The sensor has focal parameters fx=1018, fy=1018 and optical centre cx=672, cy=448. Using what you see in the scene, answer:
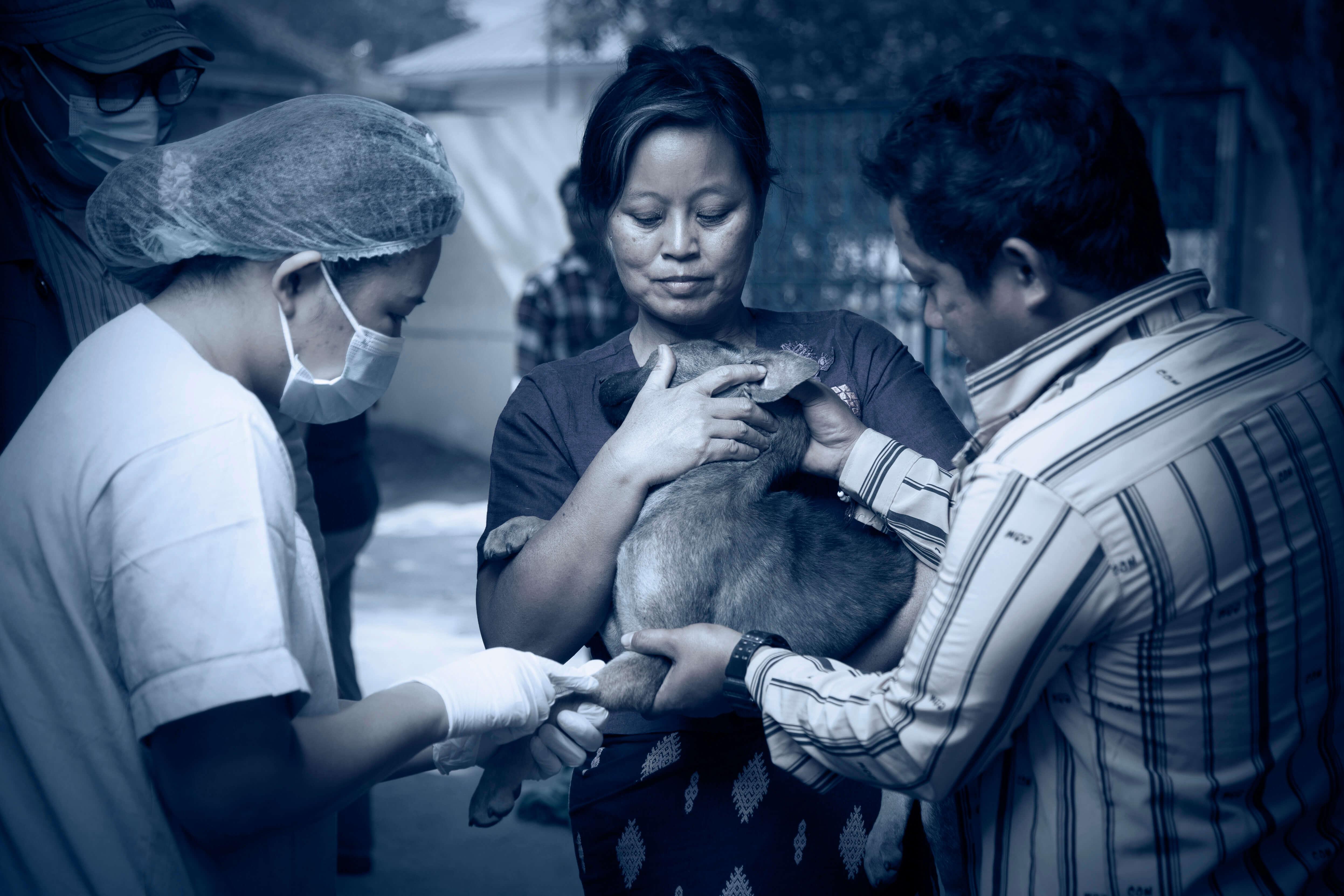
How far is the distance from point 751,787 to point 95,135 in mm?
2443

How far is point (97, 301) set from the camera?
2.82 meters

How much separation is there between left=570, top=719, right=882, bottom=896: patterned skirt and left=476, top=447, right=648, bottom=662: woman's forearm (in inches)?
11.4

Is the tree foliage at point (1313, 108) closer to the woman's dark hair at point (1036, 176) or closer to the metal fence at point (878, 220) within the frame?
the metal fence at point (878, 220)

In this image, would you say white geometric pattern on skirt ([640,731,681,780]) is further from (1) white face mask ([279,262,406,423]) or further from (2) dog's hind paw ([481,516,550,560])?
(1) white face mask ([279,262,406,423])

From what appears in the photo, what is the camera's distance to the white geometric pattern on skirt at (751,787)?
2105mm

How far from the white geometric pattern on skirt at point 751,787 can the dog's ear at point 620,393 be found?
0.80 m

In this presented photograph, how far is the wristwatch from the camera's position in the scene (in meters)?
1.89

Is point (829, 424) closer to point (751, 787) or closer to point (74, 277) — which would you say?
point (751, 787)

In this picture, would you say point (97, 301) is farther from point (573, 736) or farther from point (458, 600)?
point (458, 600)

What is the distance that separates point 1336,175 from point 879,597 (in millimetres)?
7249

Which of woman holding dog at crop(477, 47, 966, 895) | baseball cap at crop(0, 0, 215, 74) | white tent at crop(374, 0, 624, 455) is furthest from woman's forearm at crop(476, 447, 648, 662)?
white tent at crop(374, 0, 624, 455)

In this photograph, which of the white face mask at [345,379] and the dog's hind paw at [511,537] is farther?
the dog's hind paw at [511,537]

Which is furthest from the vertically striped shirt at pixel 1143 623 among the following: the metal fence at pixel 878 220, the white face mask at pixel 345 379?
the metal fence at pixel 878 220

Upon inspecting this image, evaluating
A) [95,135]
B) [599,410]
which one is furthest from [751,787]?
[95,135]
